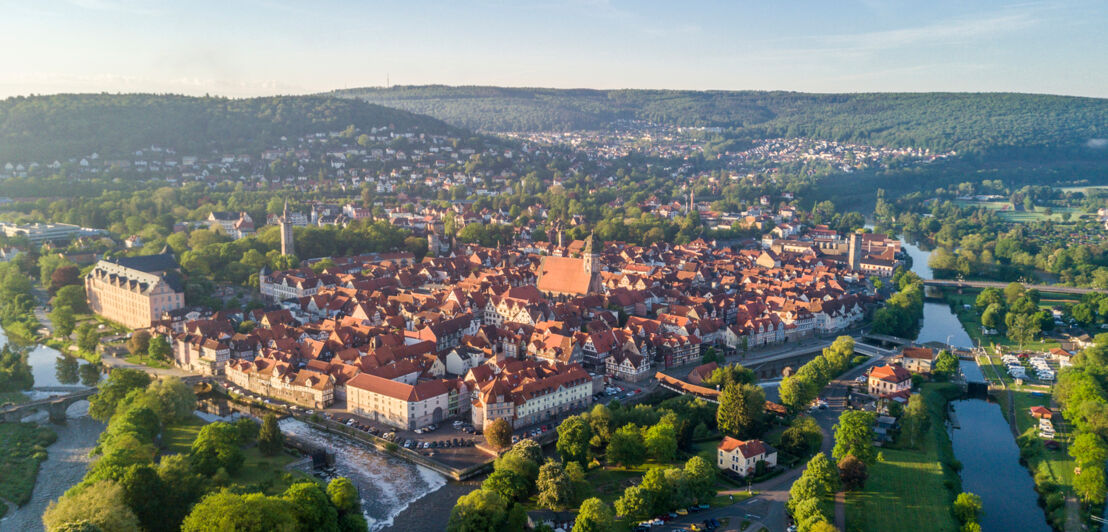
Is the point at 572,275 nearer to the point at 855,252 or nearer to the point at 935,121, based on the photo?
the point at 855,252

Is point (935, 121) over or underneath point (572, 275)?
over

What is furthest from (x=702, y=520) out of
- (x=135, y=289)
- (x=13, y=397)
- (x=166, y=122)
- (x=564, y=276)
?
(x=166, y=122)

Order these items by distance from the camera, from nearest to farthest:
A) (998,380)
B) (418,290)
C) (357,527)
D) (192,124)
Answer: (357,527) → (998,380) → (418,290) → (192,124)

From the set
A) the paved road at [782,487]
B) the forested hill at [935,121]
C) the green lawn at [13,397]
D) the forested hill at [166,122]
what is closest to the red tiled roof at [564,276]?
the paved road at [782,487]

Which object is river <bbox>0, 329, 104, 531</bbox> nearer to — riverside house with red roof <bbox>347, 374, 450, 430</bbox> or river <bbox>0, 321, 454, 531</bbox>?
river <bbox>0, 321, 454, 531</bbox>

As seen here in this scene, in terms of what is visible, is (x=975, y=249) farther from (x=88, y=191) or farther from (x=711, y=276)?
(x=88, y=191)

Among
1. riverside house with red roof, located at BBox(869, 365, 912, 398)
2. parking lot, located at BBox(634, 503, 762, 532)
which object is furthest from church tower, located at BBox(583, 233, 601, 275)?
parking lot, located at BBox(634, 503, 762, 532)

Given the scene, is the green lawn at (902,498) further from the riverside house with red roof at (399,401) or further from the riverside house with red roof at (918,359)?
the riverside house with red roof at (399,401)

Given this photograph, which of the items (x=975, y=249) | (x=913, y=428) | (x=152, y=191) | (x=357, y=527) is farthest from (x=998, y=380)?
(x=152, y=191)
